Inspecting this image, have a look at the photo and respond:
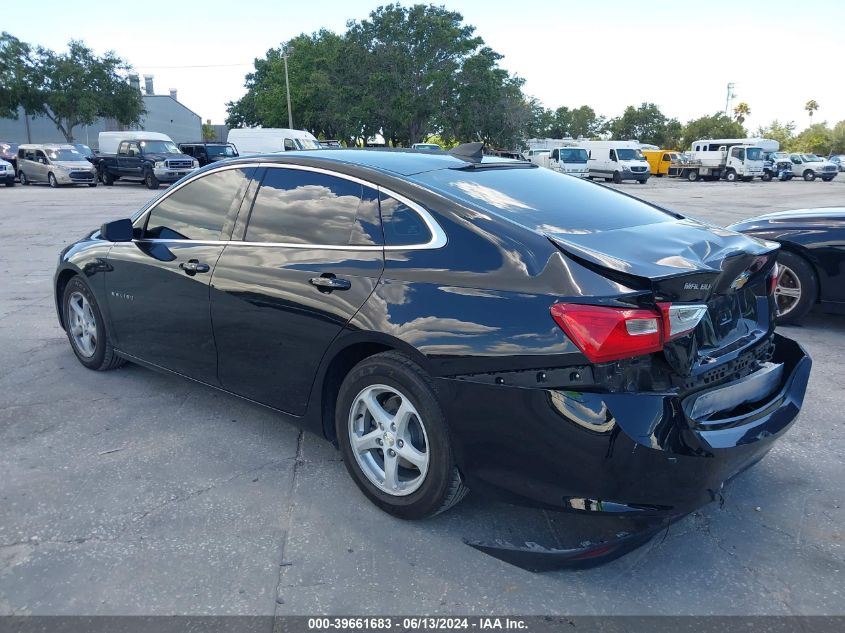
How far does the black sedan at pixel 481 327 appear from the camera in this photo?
2492 mm

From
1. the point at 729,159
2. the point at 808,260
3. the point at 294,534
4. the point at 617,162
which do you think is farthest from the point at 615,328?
the point at 729,159

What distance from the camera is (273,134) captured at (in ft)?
115

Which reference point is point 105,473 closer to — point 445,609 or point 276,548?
point 276,548

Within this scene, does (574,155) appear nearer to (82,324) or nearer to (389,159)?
(82,324)

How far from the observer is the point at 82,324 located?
5062 mm

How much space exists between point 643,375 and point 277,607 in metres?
1.60

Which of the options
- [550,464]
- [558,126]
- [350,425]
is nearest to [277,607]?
[350,425]

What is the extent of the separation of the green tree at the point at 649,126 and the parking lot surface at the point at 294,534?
87.1 m

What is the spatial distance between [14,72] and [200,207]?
159ft

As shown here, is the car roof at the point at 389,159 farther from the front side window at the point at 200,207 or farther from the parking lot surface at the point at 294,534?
the parking lot surface at the point at 294,534

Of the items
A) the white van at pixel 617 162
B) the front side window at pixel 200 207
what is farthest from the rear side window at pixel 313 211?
the white van at pixel 617 162

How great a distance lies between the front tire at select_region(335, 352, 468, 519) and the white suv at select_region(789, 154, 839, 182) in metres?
49.3

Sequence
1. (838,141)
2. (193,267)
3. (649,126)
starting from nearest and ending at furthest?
(193,267) → (649,126) → (838,141)

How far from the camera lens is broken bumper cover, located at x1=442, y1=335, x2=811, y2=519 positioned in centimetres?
244
